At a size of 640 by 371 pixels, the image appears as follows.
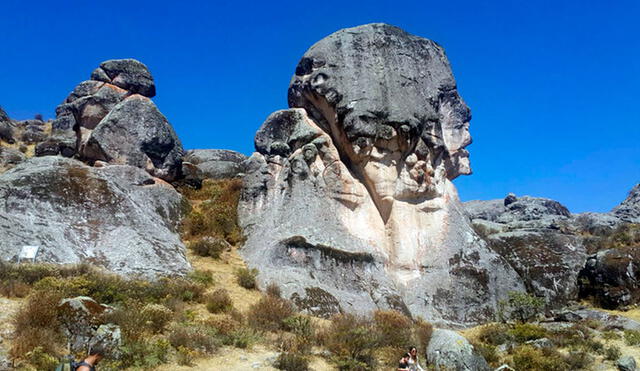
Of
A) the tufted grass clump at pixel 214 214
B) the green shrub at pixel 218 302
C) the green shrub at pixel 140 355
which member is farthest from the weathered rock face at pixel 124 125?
the green shrub at pixel 140 355

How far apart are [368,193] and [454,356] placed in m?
10.5

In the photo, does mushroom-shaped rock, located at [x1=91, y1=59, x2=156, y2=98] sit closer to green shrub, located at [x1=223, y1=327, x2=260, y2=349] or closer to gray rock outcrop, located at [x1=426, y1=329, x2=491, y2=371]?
green shrub, located at [x1=223, y1=327, x2=260, y2=349]

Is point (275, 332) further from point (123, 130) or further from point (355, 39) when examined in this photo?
point (355, 39)

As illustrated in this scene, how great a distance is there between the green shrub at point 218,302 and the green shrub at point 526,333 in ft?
28.2

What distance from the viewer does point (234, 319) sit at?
14023 mm

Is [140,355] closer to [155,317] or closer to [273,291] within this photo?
[155,317]

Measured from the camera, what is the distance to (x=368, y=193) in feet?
73.5

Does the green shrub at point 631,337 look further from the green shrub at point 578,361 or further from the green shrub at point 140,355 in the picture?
the green shrub at point 140,355

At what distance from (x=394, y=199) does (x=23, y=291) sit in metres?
14.3

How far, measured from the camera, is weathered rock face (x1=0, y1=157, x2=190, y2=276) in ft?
51.3

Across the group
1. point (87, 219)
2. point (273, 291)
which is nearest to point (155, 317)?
point (273, 291)

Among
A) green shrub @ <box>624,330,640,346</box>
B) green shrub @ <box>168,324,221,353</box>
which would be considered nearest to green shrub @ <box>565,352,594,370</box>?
green shrub @ <box>624,330,640,346</box>

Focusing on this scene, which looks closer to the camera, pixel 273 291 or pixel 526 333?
pixel 526 333

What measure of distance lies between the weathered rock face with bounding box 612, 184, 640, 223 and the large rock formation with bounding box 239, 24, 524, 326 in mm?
25170
